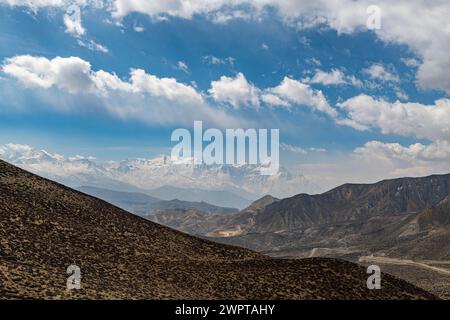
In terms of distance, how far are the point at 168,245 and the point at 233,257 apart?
8.16 metres

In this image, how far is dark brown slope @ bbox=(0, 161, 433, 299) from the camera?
1358 inches

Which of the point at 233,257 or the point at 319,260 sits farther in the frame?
the point at 233,257

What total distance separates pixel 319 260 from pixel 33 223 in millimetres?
30739

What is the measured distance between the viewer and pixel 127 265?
143ft

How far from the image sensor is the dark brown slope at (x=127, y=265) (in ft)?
113

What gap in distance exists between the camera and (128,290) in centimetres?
3509
